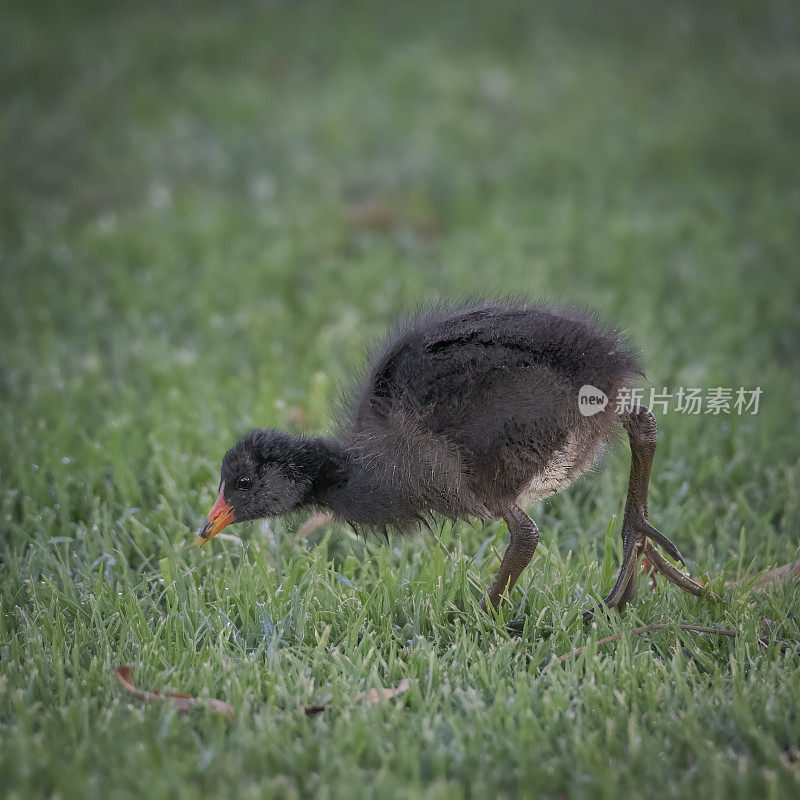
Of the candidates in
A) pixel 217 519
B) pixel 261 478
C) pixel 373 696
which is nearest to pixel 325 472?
pixel 261 478

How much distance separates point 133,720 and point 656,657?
5.36 feet

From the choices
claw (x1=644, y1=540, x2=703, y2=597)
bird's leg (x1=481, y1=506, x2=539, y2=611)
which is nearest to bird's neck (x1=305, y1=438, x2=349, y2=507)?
bird's leg (x1=481, y1=506, x2=539, y2=611)

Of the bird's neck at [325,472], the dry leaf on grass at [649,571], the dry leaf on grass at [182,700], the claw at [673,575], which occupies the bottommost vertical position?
the dry leaf on grass at [182,700]

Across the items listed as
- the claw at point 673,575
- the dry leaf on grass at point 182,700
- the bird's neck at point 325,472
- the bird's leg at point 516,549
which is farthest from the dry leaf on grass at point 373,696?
the claw at point 673,575

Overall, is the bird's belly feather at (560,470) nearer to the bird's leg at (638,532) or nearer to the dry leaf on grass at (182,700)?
the bird's leg at (638,532)

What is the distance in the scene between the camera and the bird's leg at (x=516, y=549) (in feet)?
9.87

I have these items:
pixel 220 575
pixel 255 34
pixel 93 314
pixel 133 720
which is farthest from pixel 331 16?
pixel 133 720

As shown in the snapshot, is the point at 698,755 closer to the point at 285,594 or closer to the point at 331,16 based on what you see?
the point at 285,594

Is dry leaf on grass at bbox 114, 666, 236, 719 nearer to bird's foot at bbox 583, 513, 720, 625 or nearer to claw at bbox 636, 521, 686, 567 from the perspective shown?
bird's foot at bbox 583, 513, 720, 625

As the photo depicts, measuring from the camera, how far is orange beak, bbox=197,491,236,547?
320 cm

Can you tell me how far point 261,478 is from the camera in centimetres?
317

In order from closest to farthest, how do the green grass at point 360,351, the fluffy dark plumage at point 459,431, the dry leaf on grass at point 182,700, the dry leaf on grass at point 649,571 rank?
1. the green grass at point 360,351
2. the dry leaf on grass at point 182,700
3. the fluffy dark plumage at point 459,431
4. the dry leaf on grass at point 649,571

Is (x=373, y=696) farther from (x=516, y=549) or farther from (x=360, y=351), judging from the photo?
(x=360, y=351)

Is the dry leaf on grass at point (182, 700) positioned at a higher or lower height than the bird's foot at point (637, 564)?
lower
